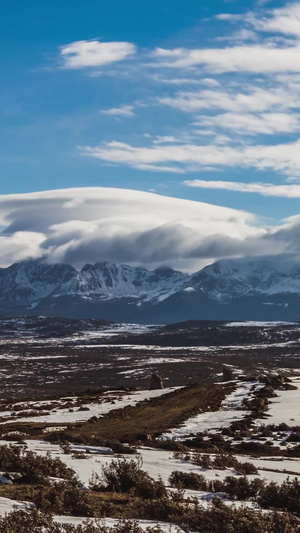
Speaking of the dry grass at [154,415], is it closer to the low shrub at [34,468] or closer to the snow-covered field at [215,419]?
the snow-covered field at [215,419]

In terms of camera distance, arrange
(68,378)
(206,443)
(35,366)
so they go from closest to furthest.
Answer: (206,443) < (68,378) < (35,366)

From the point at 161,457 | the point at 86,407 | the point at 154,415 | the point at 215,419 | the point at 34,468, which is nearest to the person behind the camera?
the point at 34,468

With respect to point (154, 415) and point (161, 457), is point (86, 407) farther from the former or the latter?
point (161, 457)

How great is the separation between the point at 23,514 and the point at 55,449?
1073cm

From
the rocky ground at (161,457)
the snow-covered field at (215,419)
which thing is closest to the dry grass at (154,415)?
the rocky ground at (161,457)

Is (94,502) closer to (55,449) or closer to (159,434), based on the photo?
(55,449)

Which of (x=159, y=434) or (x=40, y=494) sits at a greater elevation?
(x=40, y=494)

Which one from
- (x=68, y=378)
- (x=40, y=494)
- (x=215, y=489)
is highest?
(x=40, y=494)

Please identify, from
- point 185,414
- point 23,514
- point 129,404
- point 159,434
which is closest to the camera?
point 23,514

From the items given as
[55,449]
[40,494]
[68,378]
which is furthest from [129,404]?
[68,378]

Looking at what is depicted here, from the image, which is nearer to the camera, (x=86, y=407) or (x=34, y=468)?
(x=34, y=468)

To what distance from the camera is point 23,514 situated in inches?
398

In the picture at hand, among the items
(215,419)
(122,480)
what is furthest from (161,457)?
(215,419)

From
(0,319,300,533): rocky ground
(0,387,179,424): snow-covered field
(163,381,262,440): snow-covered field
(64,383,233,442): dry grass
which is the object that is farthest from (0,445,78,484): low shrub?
Answer: (0,387,179,424): snow-covered field
